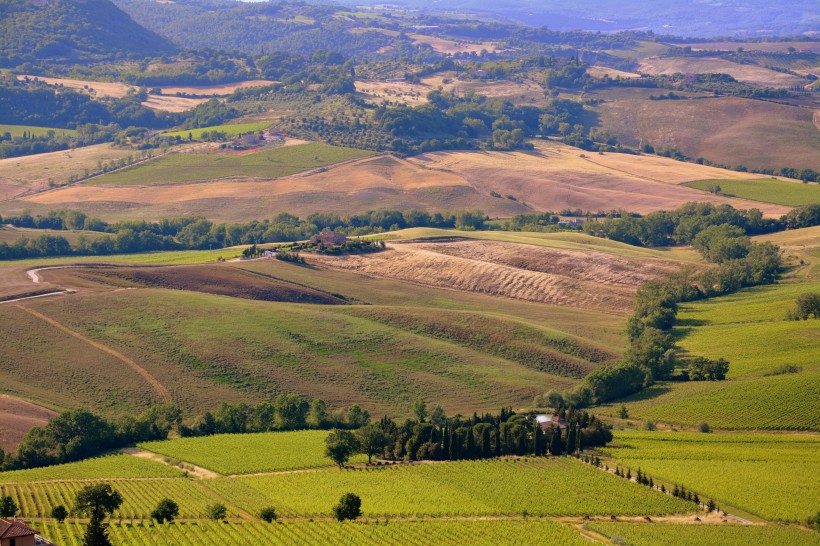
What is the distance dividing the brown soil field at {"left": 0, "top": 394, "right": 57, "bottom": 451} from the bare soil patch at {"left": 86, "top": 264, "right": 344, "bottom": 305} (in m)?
35.5

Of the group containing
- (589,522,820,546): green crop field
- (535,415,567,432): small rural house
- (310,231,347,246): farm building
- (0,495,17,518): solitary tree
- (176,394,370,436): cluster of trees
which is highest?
(310,231,347,246): farm building

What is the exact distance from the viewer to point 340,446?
80375 millimetres

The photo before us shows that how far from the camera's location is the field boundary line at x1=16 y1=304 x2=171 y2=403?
9604 cm

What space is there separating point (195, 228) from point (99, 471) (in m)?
99.8

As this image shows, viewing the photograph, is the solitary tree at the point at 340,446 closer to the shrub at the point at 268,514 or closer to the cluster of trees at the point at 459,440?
the cluster of trees at the point at 459,440

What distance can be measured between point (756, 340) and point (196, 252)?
84500mm

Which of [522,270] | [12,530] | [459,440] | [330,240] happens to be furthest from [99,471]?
[522,270]

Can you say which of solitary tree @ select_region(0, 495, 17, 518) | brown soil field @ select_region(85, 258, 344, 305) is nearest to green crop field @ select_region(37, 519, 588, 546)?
solitary tree @ select_region(0, 495, 17, 518)

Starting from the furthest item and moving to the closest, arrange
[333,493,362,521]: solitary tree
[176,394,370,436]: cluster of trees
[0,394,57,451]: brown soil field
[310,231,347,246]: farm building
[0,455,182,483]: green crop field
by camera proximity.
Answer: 1. [310,231,347,246]: farm building
2. [176,394,370,436]: cluster of trees
3. [0,394,57,451]: brown soil field
4. [0,455,182,483]: green crop field
5. [333,493,362,521]: solitary tree

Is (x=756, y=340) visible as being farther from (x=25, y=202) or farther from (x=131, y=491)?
(x=25, y=202)

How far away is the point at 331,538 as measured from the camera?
62062mm

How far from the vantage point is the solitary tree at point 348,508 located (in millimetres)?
65875

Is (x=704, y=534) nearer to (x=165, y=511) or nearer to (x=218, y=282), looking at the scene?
(x=165, y=511)

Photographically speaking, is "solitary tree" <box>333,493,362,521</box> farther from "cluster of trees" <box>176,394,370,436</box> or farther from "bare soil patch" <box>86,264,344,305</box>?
"bare soil patch" <box>86,264,344,305</box>
